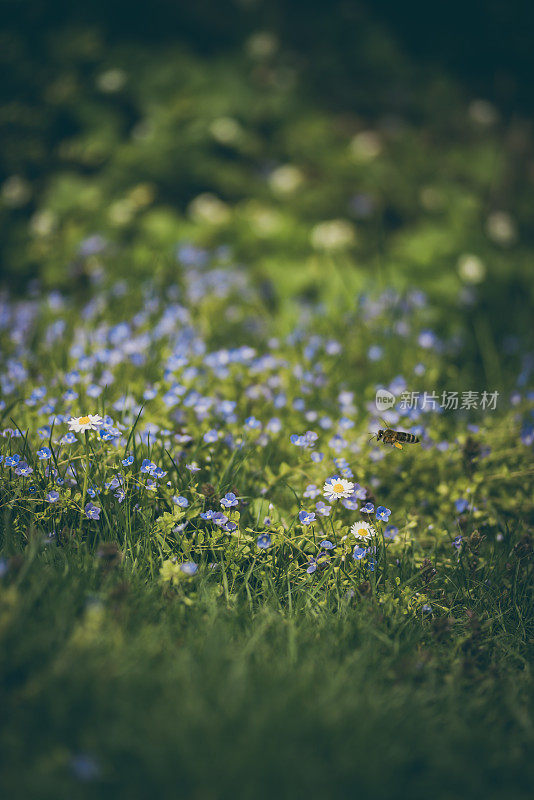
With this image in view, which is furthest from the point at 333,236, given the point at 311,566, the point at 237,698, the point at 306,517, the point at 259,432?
the point at 237,698

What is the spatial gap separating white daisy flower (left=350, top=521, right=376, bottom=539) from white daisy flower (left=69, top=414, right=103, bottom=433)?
40.5 inches

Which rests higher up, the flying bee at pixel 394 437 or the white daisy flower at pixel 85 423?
the white daisy flower at pixel 85 423

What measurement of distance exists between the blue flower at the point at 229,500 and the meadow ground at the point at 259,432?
0.04ft

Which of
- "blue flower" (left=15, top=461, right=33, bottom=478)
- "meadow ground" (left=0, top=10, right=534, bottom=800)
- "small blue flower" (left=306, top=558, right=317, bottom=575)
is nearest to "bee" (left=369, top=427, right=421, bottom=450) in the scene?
"meadow ground" (left=0, top=10, right=534, bottom=800)

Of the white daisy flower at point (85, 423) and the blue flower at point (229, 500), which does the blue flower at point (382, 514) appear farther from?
the white daisy flower at point (85, 423)

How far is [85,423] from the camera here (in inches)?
89.1

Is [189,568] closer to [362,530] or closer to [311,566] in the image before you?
[311,566]

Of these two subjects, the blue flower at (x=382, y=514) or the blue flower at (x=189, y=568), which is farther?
the blue flower at (x=382, y=514)

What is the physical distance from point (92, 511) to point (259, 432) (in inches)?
30.0

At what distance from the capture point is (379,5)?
517 centimetres

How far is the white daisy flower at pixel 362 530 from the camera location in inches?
84.4

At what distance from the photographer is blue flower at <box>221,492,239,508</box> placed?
2.11 metres

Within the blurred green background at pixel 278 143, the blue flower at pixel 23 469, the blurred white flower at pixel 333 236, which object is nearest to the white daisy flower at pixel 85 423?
the blue flower at pixel 23 469

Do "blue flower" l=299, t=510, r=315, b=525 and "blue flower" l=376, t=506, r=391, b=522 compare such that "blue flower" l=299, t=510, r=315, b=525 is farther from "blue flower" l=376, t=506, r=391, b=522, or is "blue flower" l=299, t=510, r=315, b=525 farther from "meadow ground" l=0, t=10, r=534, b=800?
"blue flower" l=376, t=506, r=391, b=522
